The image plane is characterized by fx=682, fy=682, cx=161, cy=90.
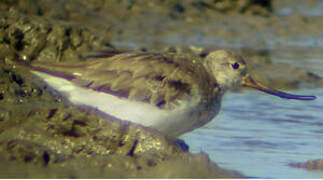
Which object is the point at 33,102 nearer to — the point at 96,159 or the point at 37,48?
the point at 96,159

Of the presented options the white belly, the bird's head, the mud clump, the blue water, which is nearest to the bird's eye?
the bird's head

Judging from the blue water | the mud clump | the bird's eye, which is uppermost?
the bird's eye

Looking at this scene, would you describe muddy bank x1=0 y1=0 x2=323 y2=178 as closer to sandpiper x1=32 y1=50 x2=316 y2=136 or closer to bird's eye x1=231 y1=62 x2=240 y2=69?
sandpiper x1=32 y1=50 x2=316 y2=136

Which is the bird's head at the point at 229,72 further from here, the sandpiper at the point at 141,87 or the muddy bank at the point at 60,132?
the muddy bank at the point at 60,132

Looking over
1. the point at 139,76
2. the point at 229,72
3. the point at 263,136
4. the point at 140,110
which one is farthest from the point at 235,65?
the point at 140,110

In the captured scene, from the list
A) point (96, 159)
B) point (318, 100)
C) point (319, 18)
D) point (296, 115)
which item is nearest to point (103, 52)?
point (96, 159)

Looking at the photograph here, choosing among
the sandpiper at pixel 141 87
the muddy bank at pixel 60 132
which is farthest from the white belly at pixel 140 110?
the muddy bank at pixel 60 132
